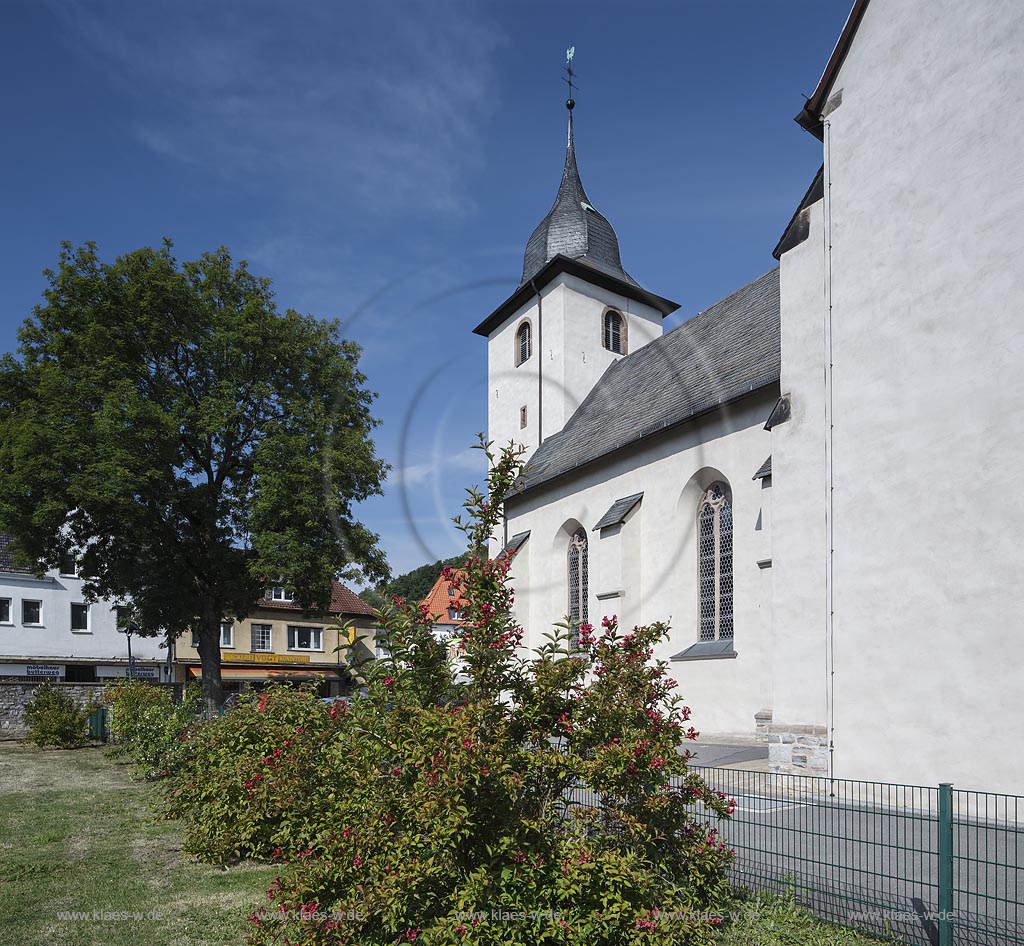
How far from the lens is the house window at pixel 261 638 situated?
152 feet

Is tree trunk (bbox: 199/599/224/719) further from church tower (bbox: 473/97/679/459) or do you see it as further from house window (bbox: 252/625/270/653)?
house window (bbox: 252/625/270/653)

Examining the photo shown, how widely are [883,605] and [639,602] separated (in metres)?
9.29

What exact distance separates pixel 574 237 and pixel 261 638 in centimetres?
2944

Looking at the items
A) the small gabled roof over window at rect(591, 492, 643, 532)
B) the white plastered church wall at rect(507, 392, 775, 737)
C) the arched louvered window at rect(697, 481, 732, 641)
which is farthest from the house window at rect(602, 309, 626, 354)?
the arched louvered window at rect(697, 481, 732, 641)

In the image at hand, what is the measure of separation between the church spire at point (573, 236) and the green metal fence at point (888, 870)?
2478 centimetres

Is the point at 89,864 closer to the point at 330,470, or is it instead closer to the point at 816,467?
the point at 816,467

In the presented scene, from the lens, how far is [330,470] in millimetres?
23172

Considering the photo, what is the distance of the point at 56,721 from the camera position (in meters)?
20.5

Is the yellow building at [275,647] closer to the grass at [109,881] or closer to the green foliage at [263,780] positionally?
the grass at [109,881]

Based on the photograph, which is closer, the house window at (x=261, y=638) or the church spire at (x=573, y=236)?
the church spire at (x=573, y=236)

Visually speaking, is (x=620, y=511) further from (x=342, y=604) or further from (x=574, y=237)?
(x=342, y=604)

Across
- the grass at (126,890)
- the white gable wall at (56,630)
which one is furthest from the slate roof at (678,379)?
the white gable wall at (56,630)

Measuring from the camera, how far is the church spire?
3009cm

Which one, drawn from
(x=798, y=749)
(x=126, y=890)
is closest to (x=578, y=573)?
(x=798, y=749)
